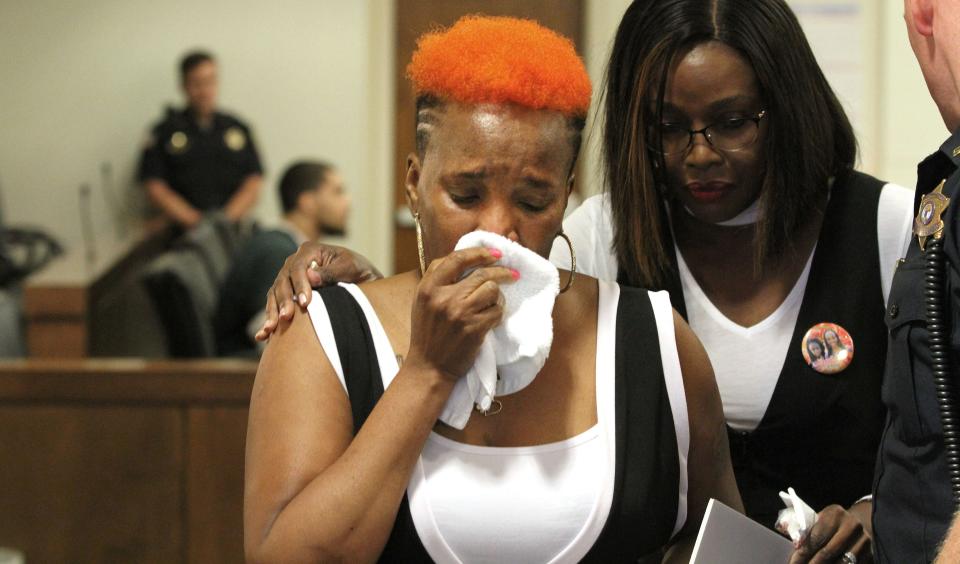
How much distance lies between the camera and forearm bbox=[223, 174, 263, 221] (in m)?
7.54

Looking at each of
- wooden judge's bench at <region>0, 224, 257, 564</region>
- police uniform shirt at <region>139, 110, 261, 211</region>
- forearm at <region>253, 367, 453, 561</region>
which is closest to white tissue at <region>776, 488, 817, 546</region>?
forearm at <region>253, 367, 453, 561</region>

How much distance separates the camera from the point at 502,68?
1.46 meters

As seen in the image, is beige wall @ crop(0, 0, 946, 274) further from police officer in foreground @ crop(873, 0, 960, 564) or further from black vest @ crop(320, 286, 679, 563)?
police officer in foreground @ crop(873, 0, 960, 564)

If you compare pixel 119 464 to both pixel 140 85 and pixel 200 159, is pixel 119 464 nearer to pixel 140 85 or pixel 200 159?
pixel 200 159

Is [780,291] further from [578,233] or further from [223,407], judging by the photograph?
[223,407]

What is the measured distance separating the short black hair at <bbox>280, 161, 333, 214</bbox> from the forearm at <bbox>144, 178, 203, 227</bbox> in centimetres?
176

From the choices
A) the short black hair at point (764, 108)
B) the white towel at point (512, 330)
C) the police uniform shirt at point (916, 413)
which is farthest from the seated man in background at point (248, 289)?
the police uniform shirt at point (916, 413)

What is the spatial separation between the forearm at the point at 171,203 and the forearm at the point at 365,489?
6.43 metres

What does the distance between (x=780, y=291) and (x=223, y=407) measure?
248 cm

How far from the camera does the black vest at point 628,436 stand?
1441mm

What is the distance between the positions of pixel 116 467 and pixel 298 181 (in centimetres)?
235

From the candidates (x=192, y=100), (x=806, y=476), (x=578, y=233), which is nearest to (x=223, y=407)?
(x=578, y=233)

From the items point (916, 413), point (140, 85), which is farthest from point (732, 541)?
point (140, 85)

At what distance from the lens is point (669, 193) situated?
1929mm
